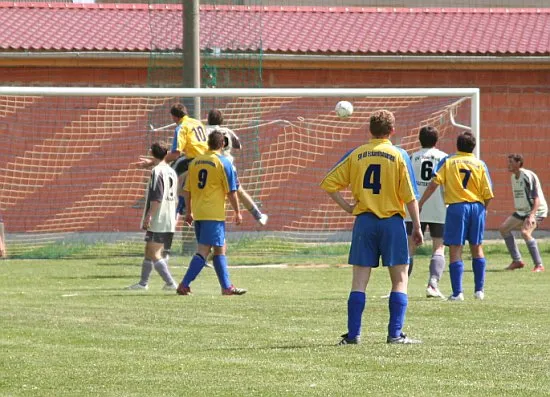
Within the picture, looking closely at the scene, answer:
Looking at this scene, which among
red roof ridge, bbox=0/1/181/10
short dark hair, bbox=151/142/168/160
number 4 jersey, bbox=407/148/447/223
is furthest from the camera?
red roof ridge, bbox=0/1/181/10

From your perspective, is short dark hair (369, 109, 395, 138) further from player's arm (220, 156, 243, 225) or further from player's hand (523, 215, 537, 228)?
player's hand (523, 215, 537, 228)

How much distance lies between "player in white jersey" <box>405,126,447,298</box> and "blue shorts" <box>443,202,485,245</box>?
677mm

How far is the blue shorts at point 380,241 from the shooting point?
409 inches

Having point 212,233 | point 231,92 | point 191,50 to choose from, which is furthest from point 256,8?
point 212,233

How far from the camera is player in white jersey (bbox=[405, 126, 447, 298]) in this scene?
14898 millimetres

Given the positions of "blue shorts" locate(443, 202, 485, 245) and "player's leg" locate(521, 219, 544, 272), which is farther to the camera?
"player's leg" locate(521, 219, 544, 272)

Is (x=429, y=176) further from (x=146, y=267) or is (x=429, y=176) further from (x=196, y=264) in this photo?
(x=146, y=267)

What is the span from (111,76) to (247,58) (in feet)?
9.92

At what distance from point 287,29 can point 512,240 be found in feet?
27.1

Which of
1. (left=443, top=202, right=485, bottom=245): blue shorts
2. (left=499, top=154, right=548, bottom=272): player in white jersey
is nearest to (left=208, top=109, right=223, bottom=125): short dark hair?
(left=443, top=202, right=485, bottom=245): blue shorts

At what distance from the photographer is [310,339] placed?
1073cm

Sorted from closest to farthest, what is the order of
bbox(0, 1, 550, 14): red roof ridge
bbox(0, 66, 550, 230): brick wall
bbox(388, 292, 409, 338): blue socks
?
bbox(388, 292, 409, 338): blue socks → bbox(0, 66, 550, 230): brick wall → bbox(0, 1, 550, 14): red roof ridge

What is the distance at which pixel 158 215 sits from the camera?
628 inches

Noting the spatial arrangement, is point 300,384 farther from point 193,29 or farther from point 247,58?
point 247,58
